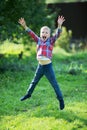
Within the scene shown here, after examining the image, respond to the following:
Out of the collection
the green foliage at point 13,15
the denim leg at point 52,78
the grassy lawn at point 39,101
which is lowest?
the grassy lawn at point 39,101

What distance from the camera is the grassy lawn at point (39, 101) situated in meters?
9.16

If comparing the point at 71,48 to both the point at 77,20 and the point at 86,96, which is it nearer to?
the point at 77,20

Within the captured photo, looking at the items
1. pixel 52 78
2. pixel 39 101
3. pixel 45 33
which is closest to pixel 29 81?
pixel 39 101

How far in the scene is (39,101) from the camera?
1130 centimetres

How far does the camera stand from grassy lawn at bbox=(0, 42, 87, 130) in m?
9.16

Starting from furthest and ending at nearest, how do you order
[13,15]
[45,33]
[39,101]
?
[13,15] → [39,101] → [45,33]

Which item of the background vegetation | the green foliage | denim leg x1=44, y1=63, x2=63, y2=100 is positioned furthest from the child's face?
the green foliage

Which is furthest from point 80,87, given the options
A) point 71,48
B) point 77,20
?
point 77,20

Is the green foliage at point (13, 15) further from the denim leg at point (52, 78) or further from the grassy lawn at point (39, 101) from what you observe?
the denim leg at point (52, 78)

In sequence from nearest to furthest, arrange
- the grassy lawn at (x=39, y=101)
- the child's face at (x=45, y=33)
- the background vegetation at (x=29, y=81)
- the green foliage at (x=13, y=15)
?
the grassy lawn at (x=39, y=101) → the background vegetation at (x=29, y=81) → the child's face at (x=45, y=33) → the green foliage at (x=13, y=15)

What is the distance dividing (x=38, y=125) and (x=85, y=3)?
21.7 metres

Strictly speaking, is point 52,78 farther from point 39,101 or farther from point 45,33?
point 39,101

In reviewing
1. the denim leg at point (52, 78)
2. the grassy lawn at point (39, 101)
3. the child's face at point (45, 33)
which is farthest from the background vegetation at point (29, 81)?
the child's face at point (45, 33)

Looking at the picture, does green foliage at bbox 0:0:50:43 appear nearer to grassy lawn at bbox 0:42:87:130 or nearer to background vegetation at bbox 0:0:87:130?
background vegetation at bbox 0:0:87:130
